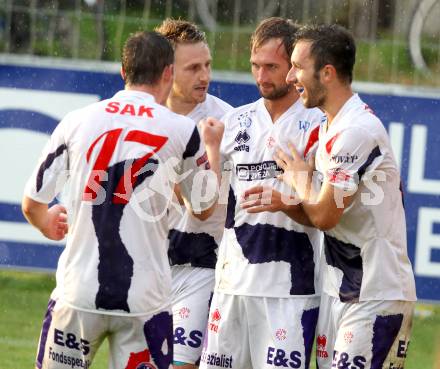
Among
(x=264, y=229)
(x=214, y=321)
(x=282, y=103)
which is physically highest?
(x=282, y=103)

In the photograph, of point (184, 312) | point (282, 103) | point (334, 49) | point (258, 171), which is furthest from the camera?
point (184, 312)

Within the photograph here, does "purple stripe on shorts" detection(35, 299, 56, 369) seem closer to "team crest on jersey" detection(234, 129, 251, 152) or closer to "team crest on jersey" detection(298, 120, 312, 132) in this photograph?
"team crest on jersey" detection(234, 129, 251, 152)

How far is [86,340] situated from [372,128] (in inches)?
64.2

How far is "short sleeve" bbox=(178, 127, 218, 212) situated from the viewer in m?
5.45

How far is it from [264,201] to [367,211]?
48 centimetres

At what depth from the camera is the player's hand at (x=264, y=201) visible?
225 inches

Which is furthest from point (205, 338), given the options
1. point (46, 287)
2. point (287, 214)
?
point (46, 287)

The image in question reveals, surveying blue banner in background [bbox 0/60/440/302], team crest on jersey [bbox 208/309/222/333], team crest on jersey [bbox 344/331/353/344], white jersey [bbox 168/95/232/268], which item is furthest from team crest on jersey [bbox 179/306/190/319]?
blue banner in background [bbox 0/60/440/302]

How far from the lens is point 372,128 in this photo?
5.67 meters

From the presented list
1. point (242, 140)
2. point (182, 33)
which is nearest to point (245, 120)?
point (242, 140)

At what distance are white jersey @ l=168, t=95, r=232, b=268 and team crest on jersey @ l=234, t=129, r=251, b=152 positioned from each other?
60cm

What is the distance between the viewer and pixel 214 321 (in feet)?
20.7

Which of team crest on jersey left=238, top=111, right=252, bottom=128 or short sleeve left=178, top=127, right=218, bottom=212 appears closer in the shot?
short sleeve left=178, top=127, right=218, bottom=212

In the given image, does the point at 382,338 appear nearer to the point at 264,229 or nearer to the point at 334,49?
the point at 264,229
